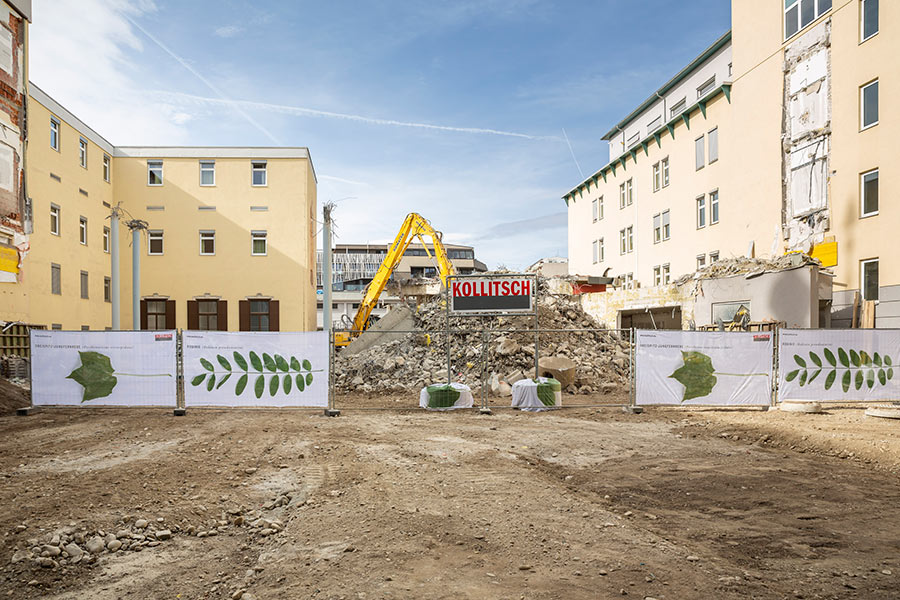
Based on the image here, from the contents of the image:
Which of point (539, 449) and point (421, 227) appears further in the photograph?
point (421, 227)

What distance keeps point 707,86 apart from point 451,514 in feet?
117

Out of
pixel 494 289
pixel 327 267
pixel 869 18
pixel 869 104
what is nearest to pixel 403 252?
pixel 327 267

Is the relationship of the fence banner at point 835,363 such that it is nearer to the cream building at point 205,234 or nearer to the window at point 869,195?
the window at point 869,195

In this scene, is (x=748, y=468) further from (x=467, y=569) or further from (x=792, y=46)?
(x=792, y=46)

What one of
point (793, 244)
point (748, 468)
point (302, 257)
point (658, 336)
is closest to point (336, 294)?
point (302, 257)

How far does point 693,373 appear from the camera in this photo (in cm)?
1346

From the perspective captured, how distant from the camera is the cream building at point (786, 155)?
65.3 ft

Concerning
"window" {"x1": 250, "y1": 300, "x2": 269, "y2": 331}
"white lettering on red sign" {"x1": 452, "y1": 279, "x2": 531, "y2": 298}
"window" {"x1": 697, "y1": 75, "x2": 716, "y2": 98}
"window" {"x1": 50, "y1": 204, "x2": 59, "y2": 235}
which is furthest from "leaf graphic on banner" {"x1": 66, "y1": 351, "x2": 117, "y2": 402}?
"window" {"x1": 697, "y1": 75, "x2": 716, "y2": 98}

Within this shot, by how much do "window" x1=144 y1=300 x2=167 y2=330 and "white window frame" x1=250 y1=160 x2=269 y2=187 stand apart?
964 centimetres

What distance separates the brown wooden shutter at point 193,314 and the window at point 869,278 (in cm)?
3433

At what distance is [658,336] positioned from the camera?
1339cm

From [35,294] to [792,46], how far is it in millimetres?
36815

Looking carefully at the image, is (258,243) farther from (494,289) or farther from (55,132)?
(494,289)

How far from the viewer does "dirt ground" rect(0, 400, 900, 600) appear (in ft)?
14.7
